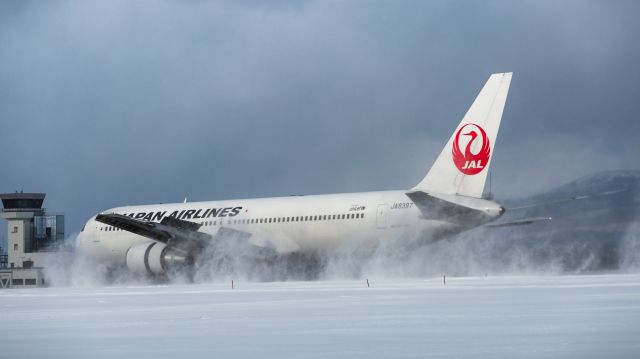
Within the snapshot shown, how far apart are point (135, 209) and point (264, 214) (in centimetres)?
959

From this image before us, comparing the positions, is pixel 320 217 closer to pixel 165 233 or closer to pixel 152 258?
pixel 165 233

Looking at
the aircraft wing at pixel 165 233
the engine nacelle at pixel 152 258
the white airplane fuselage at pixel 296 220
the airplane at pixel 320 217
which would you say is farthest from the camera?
the aircraft wing at pixel 165 233

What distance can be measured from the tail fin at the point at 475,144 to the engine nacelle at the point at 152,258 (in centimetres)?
1334

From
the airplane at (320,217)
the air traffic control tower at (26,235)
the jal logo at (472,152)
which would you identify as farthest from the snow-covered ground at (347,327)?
the air traffic control tower at (26,235)

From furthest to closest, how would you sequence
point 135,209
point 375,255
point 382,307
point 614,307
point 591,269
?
1. point 135,209
2. point 375,255
3. point 591,269
4. point 382,307
5. point 614,307

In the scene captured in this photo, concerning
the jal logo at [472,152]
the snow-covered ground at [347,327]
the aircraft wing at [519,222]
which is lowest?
the snow-covered ground at [347,327]

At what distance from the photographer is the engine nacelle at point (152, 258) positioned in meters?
47.0

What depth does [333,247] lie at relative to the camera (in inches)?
1757

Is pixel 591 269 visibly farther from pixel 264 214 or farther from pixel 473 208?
pixel 264 214

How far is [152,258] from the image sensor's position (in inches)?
1870

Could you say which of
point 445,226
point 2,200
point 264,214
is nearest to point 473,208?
point 445,226

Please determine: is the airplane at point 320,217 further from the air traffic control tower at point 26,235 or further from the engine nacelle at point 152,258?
the air traffic control tower at point 26,235

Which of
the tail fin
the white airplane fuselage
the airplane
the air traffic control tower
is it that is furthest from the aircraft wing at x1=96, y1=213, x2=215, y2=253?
the air traffic control tower

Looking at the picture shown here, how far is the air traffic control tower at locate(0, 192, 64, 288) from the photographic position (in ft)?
238
